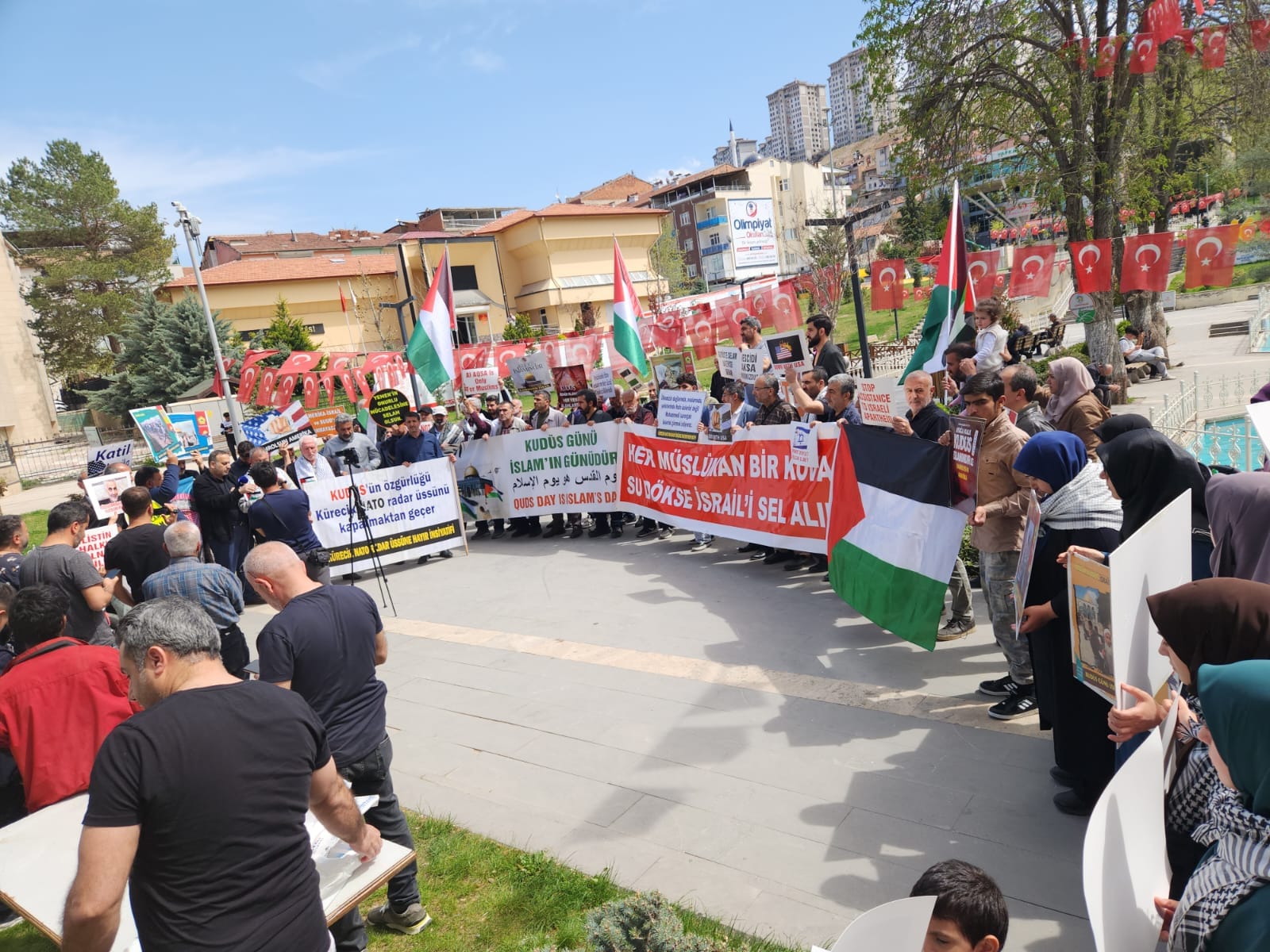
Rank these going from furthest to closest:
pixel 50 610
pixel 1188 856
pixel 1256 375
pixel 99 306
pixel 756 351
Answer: pixel 99 306
pixel 1256 375
pixel 756 351
pixel 50 610
pixel 1188 856

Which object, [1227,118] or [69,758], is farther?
[1227,118]

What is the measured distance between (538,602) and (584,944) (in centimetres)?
513

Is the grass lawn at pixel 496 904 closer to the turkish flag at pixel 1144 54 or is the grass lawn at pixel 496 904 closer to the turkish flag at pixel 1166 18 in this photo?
the turkish flag at pixel 1166 18

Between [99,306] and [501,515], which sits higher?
[99,306]

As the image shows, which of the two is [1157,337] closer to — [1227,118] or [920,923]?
[1227,118]

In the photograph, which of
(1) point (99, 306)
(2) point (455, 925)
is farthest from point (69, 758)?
(1) point (99, 306)

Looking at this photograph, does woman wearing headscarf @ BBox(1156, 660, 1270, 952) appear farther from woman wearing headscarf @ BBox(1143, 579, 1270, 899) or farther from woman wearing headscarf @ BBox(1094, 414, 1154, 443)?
woman wearing headscarf @ BBox(1094, 414, 1154, 443)

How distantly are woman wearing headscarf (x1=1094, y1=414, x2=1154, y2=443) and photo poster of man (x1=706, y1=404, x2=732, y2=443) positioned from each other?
526 cm

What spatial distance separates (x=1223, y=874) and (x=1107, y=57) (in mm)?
16910

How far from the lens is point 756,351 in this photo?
30.2ft

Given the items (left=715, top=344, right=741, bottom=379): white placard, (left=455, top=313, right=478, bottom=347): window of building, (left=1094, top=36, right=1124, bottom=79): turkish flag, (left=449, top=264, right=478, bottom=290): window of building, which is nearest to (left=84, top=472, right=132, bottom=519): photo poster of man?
(left=715, top=344, right=741, bottom=379): white placard

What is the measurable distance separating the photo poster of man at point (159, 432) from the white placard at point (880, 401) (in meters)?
11.1

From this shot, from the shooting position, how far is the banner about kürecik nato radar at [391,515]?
10273 mm

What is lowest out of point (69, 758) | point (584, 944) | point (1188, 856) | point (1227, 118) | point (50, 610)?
point (584, 944)
